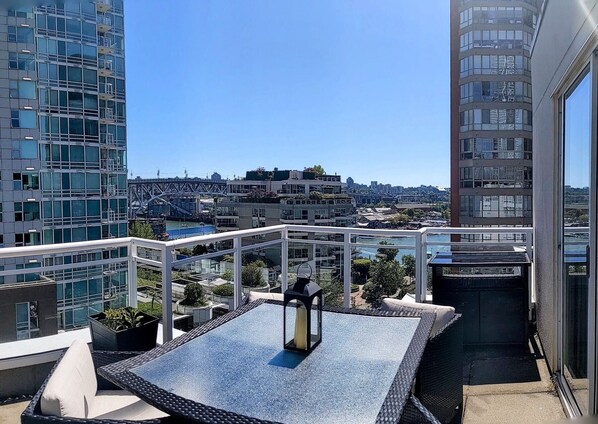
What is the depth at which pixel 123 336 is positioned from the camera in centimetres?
278

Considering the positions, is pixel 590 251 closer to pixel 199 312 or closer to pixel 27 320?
pixel 199 312

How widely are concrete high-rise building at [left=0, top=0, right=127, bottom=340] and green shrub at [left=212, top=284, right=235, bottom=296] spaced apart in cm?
1420

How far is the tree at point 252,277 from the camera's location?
4.12 metres

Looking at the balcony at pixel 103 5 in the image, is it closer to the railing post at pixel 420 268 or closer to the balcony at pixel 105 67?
the balcony at pixel 105 67

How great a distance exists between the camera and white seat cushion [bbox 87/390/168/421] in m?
1.88

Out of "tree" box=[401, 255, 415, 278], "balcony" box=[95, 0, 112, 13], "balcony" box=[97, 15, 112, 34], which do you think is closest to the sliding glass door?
"tree" box=[401, 255, 415, 278]

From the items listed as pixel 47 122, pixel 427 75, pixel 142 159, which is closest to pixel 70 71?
pixel 47 122

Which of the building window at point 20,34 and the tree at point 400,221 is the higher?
the building window at point 20,34

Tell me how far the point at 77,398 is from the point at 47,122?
58.8ft

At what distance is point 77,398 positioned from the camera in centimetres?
157

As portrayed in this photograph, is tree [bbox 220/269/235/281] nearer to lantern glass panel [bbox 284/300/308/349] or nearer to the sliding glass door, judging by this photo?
lantern glass panel [bbox 284/300/308/349]

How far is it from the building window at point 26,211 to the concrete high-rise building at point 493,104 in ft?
71.3

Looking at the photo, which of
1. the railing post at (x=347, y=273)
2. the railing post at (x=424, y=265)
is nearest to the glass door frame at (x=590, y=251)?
the railing post at (x=424, y=265)

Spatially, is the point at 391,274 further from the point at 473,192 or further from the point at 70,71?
the point at 473,192
